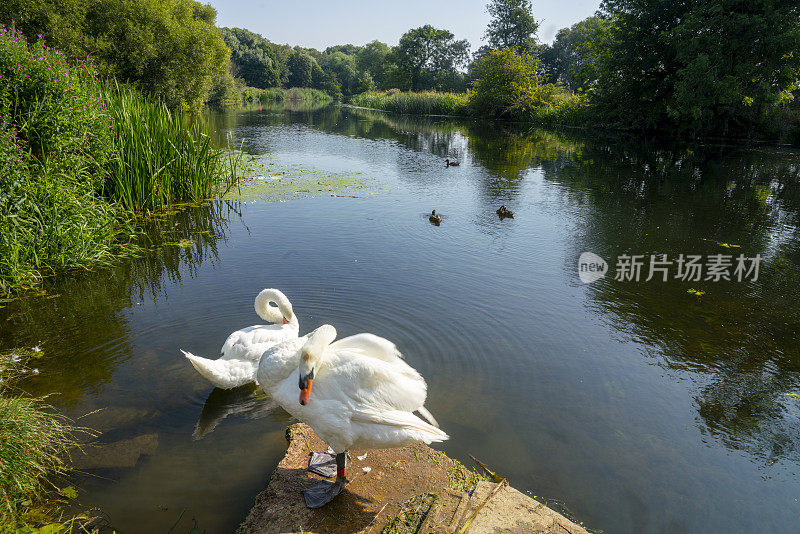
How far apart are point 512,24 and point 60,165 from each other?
8625 centimetres

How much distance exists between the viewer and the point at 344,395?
3621 millimetres

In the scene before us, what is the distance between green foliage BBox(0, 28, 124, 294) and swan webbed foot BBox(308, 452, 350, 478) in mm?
5835

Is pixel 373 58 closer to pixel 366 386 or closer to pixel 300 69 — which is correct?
pixel 300 69

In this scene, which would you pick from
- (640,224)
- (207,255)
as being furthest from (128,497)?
(640,224)

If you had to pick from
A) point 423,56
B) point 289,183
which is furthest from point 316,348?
point 423,56

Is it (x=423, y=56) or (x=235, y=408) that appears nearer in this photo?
(x=235, y=408)

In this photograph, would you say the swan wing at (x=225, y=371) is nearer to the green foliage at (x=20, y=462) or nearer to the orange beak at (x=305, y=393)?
the green foliage at (x=20, y=462)

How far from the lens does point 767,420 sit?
4918mm

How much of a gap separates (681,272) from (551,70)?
80.7 metres

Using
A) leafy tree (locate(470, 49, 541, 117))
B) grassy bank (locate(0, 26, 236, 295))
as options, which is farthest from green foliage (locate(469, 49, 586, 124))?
grassy bank (locate(0, 26, 236, 295))

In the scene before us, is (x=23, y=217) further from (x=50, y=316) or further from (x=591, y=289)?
(x=591, y=289)

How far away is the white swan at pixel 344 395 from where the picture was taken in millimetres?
3525

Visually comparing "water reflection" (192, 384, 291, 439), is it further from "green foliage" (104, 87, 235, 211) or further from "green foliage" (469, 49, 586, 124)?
"green foliage" (469, 49, 586, 124)

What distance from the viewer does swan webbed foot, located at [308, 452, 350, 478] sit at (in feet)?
12.9
